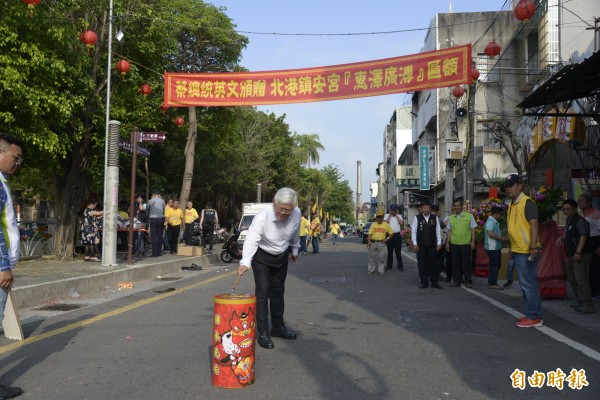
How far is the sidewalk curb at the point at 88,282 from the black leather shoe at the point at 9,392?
459 cm

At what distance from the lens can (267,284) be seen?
21.4ft

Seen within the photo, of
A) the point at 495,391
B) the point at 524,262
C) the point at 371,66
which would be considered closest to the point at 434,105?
the point at 371,66

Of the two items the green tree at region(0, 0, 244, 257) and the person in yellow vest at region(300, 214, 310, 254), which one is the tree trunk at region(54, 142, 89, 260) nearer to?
the green tree at region(0, 0, 244, 257)

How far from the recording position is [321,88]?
50.7 feet

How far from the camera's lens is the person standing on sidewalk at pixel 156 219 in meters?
17.4

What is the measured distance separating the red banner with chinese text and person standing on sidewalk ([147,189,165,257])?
114 inches

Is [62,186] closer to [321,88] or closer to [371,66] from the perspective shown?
[321,88]

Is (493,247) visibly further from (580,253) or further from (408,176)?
(408,176)

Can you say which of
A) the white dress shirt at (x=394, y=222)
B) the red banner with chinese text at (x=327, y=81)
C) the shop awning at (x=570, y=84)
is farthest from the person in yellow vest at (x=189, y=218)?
the shop awning at (x=570, y=84)

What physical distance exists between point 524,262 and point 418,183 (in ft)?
131

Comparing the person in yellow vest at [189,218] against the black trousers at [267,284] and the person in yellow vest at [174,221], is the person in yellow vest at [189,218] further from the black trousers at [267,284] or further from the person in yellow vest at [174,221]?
the black trousers at [267,284]

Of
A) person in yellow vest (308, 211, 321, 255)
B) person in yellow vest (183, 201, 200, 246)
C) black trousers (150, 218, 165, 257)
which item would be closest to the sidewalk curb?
black trousers (150, 218, 165, 257)

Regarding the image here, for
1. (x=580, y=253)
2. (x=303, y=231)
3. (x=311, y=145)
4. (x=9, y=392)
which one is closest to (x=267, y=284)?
(x=9, y=392)

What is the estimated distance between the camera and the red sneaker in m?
7.50
